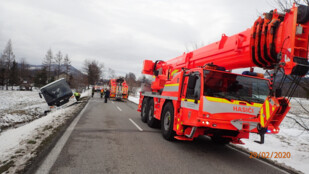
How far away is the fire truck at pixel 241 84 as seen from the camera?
11.0 feet

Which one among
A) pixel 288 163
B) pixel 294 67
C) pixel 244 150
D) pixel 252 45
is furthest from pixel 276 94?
pixel 244 150

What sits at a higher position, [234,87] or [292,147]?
[234,87]

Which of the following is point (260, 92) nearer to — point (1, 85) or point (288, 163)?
point (288, 163)

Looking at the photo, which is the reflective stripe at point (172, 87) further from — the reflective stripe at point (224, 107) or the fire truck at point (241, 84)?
the reflective stripe at point (224, 107)

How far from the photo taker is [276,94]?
3502 millimetres

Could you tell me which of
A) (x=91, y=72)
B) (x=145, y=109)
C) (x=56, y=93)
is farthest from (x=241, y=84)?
(x=91, y=72)

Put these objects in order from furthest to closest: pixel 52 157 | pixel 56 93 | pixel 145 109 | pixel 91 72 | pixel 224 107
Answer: pixel 91 72, pixel 56 93, pixel 145 109, pixel 224 107, pixel 52 157

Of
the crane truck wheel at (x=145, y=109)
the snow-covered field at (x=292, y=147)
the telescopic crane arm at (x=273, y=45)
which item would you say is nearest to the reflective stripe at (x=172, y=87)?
the telescopic crane arm at (x=273, y=45)

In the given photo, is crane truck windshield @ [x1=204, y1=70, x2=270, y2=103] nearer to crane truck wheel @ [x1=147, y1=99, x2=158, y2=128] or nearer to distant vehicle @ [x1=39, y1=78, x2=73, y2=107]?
crane truck wheel @ [x1=147, y1=99, x2=158, y2=128]

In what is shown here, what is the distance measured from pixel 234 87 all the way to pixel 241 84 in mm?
219

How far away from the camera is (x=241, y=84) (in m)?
5.16

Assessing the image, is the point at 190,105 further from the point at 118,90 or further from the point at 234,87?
the point at 118,90

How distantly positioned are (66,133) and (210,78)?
4.83 meters

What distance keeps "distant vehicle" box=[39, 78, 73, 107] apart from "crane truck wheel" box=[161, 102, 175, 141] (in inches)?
442
